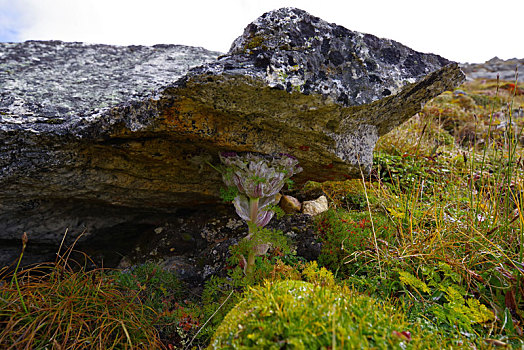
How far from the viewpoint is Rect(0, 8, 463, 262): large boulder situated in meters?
2.33

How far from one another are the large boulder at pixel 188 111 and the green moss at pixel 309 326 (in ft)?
4.84

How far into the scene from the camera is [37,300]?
7.22ft

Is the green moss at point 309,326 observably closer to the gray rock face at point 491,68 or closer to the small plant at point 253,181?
the small plant at point 253,181

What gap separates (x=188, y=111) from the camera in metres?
2.47

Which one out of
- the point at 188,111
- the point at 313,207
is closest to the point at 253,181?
the point at 188,111


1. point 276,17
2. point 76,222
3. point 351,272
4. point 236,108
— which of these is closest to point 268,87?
point 236,108

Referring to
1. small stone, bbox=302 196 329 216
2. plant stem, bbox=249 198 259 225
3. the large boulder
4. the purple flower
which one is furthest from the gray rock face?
plant stem, bbox=249 198 259 225

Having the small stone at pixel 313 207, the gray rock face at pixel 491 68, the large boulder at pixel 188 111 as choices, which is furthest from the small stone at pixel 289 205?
the gray rock face at pixel 491 68

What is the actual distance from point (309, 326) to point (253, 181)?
1538 millimetres

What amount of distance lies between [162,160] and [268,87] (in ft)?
4.79

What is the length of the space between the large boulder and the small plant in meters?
0.11

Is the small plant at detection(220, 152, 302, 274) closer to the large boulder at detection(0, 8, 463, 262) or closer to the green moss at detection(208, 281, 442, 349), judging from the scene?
the large boulder at detection(0, 8, 463, 262)

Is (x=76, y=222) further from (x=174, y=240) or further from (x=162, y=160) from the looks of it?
(x=162, y=160)

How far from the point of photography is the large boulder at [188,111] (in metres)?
2.33
